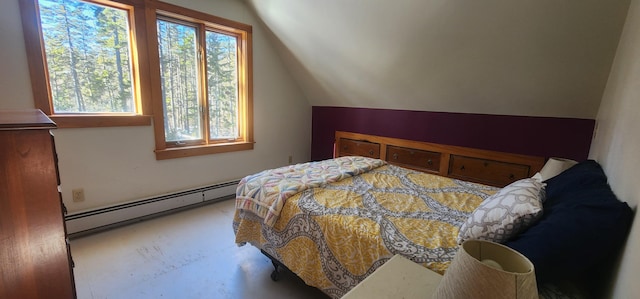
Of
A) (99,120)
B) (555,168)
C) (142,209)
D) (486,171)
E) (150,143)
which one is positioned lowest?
(142,209)

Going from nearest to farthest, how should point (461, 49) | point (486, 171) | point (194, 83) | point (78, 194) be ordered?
1. point (461, 49)
2. point (78, 194)
3. point (486, 171)
4. point (194, 83)

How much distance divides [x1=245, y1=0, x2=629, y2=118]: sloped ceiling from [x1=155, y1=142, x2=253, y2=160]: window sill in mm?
1298

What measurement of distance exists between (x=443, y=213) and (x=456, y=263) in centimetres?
93

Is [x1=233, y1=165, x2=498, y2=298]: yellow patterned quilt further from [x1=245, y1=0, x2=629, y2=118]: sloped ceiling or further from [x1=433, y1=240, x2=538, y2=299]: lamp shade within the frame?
[x1=245, y1=0, x2=629, y2=118]: sloped ceiling

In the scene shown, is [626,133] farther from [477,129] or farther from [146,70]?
[146,70]

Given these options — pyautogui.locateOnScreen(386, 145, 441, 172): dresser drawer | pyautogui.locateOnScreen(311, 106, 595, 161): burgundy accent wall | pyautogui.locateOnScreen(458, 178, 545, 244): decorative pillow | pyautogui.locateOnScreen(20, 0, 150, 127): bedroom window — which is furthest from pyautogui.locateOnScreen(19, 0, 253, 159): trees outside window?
pyautogui.locateOnScreen(458, 178, 545, 244): decorative pillow

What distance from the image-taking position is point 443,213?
1535 millimetres

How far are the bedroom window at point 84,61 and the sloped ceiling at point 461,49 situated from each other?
141 cm

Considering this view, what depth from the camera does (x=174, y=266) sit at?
1988 mm

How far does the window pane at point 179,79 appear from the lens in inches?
106

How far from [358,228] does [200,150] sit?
2.27m

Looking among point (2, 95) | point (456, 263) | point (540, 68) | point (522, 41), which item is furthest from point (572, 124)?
point (2, 95)

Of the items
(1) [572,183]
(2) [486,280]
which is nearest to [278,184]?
(2) [486,280]

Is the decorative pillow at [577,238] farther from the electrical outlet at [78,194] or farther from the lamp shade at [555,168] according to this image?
the electrical outlet at [78,194]
